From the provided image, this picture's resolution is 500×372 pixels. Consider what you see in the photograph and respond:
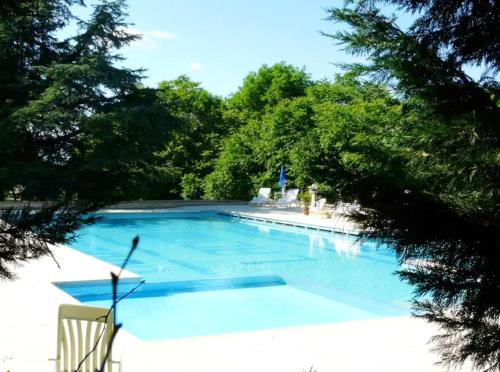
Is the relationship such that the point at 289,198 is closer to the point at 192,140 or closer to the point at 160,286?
the point at 192,140

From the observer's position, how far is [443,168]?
1.79 m

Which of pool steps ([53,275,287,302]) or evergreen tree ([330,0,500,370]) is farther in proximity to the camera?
pool steps ([53,275,287,302])

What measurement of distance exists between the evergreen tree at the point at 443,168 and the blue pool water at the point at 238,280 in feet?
11.1

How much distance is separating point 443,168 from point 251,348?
3.34 metres

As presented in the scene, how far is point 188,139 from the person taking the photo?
70.0 feet

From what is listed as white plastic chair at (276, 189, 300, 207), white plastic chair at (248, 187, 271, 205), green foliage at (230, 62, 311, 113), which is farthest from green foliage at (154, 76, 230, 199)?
green foliage at (230, 62, 311, 113)

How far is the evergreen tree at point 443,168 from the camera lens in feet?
4.51

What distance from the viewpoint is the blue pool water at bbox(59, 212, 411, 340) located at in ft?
23.8

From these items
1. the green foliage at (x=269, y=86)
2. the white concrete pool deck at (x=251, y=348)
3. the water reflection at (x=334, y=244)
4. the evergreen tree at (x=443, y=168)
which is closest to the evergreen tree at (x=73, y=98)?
Result: the water reflection at (x=334, y=244)

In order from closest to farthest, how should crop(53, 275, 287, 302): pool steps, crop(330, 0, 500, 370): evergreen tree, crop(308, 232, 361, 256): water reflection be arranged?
crop(330, 0, 500, 370): evergreen tree
crop(53, 275, 287, 302): pool steps
crop(308, 232, 361, 256): water reflection

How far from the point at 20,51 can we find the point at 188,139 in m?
6.95

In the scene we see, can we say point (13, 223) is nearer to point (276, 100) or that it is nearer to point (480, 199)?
point (480, 199)

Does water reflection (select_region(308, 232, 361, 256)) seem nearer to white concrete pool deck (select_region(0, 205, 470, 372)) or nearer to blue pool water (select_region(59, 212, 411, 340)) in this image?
blue pool water (select_region(59, 212, 411, 340))

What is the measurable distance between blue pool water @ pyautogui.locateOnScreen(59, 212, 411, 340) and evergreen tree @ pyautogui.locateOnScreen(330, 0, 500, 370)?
338 cm
